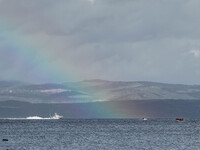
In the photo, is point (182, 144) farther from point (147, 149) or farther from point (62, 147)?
point (62, 147)

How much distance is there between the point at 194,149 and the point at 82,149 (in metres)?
28.4

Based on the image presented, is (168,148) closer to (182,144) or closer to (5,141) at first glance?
(182,144)

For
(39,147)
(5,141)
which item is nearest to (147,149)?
(39,147)

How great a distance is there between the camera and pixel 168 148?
14462 cm

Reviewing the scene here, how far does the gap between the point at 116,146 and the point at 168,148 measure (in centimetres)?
1543

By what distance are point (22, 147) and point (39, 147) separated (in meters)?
4.62

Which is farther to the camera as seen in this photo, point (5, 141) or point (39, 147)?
point (5, 141)

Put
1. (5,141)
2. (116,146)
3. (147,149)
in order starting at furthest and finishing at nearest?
(5,141)
(116,146)
(147,149)

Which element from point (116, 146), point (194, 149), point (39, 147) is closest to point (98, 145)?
point (116, 146)

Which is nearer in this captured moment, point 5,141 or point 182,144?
point 182,144

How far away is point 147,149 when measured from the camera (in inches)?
5576

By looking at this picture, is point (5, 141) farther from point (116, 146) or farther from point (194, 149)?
point (194, 149)

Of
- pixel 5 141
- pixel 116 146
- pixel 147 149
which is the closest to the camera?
pixel 147 149

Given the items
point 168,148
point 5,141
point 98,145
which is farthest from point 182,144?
point 5,141
